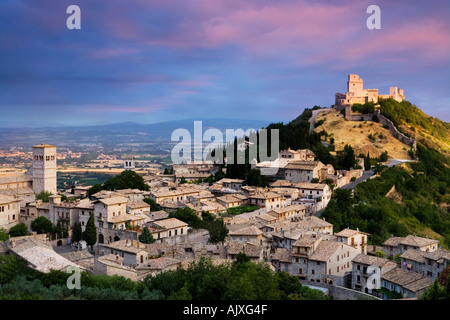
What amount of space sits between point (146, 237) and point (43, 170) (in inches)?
750

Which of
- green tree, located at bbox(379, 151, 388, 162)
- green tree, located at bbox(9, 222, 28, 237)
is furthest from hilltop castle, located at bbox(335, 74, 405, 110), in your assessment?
green tree, located at bbox(9, 222, 28, 237)

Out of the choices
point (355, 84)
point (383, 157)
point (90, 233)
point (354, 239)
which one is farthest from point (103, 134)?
point (354, 239)

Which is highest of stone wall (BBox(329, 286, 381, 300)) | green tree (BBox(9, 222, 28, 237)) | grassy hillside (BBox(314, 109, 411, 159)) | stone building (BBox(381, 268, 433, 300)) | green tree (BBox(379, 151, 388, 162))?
grassy hillside (BBox(314, 109, 411, 159))

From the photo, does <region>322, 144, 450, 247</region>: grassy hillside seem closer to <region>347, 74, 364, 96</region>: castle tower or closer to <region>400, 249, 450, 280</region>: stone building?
<region>400, 249, 450, 280</region>: stone building

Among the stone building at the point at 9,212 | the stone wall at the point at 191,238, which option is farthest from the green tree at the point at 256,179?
the stone building at the point at 9,212

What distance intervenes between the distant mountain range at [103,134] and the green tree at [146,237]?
46.1 m

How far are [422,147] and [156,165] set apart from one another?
46053 mm

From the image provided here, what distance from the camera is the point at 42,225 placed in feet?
114

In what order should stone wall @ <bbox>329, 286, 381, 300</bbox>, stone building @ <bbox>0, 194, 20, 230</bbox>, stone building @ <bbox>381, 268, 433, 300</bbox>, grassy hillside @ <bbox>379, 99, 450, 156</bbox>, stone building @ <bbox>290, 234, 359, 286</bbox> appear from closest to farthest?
stone building @ <bbox>381, 268, 433, 300</bbox> < stone wall @ <bbox>329, 286, 381, 300</bbox> < stone building @ <bbox>290, 234, 359, 286</bbox> < stone building @ <bbox>0, 194, 20, 230</bbox> < grassy hillside @ <bbox>379, 99, 450, 156</bbox>

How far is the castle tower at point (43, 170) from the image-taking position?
1779 inches

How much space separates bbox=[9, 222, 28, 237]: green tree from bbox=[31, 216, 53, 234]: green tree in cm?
80

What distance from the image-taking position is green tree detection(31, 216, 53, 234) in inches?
1363
